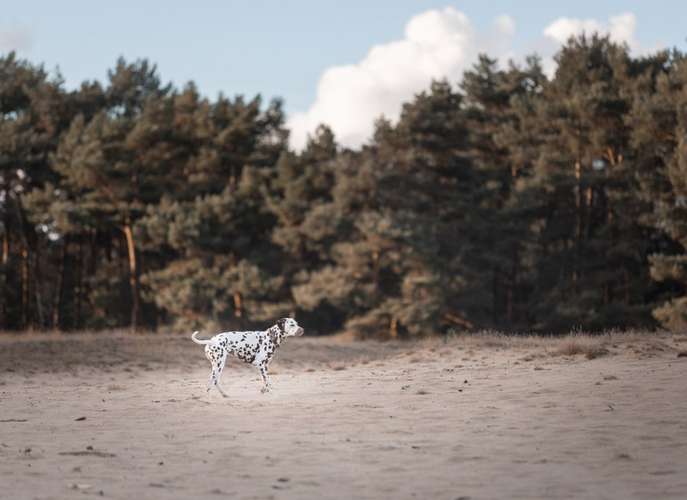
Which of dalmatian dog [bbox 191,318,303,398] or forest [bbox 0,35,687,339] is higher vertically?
forest [bbox 0,35,687,339]

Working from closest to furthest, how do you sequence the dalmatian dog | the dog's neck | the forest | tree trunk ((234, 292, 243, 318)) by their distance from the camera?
the dalmatian dog
the dog's neck
the forest
tree trunk ((234, 292, 243, 318))

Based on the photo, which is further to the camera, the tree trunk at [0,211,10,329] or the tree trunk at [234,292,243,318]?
the tree trunk at [0,211,10,329]

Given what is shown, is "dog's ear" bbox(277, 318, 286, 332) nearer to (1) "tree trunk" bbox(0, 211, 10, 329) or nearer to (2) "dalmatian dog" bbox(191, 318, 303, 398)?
(2) "dalmatian dog" bbox(191, 318, 303, 398)

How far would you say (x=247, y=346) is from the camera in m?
18.1

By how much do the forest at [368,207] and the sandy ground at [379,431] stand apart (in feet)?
83.9

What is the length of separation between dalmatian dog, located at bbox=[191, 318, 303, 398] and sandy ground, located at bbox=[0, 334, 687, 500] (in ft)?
1.97

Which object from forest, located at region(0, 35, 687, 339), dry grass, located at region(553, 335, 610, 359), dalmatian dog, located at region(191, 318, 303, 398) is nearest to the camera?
dalmatian dog, located at region(191, 318, 303, 398)

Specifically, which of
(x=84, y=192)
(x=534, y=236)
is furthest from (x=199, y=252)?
(x=534, y=236)

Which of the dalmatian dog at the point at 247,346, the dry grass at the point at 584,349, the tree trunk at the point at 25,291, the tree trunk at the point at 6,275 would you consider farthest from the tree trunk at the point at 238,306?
the dalmatian dog at the point at 247,346

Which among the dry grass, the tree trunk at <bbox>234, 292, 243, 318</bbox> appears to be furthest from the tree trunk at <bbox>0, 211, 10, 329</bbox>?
the dry grass

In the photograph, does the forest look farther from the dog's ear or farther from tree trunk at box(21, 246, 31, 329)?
the dog's ear

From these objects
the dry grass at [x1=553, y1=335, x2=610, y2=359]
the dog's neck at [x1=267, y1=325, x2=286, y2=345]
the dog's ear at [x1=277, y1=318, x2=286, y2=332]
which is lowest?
the dry grass at [x1=553, y1=335, x2=610, y2=359]

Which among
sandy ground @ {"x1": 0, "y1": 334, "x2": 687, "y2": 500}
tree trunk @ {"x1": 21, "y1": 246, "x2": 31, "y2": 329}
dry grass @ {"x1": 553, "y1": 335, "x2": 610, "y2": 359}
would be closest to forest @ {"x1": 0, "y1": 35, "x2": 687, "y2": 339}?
tree trunk @ {"x1": 21, "y1": 246, "x2": 31, "y2": 329}

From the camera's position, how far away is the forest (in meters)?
47.5
